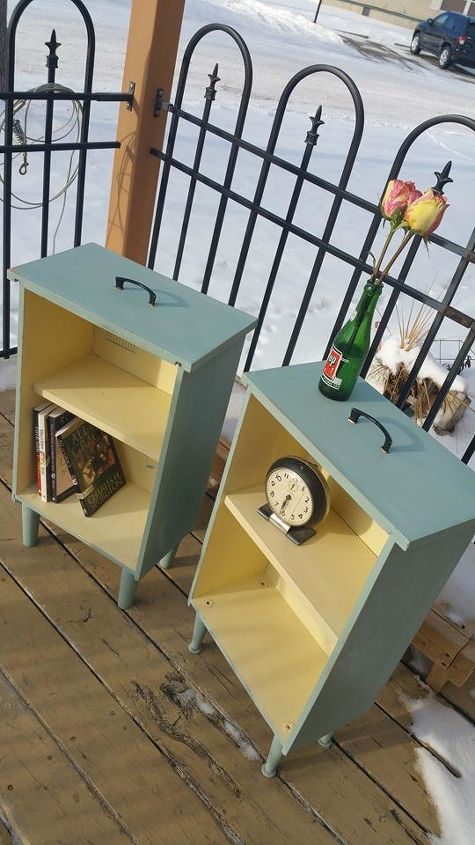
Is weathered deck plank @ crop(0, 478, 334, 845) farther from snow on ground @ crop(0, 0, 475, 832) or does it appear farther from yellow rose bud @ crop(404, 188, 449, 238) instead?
yellow rose bud @ crop(404, 188, 449, 238)

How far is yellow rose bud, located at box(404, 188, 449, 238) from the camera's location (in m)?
1.43

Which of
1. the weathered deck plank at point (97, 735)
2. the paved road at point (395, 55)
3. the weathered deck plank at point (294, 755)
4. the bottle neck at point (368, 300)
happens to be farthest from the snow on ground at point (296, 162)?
the weathered deck plank at point (97, 735)

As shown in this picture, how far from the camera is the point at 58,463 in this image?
2.06 metres

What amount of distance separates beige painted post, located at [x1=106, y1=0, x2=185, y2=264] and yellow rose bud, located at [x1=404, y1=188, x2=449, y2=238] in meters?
1.41

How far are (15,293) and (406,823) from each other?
3606mm

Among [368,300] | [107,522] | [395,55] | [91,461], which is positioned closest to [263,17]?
[395,55]

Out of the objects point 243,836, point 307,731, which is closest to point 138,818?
point 243,836

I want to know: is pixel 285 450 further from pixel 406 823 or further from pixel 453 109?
pixel 453 109

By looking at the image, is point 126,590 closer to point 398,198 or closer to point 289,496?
point 289,496

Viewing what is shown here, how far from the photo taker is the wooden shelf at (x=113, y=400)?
1.87 metres

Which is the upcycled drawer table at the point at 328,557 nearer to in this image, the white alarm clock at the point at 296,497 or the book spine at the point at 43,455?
the white alarm clock at the point at 296,497

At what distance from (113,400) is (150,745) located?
3.09ft

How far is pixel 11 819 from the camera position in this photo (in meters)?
1.57

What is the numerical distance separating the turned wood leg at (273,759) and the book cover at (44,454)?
3.19 ft
